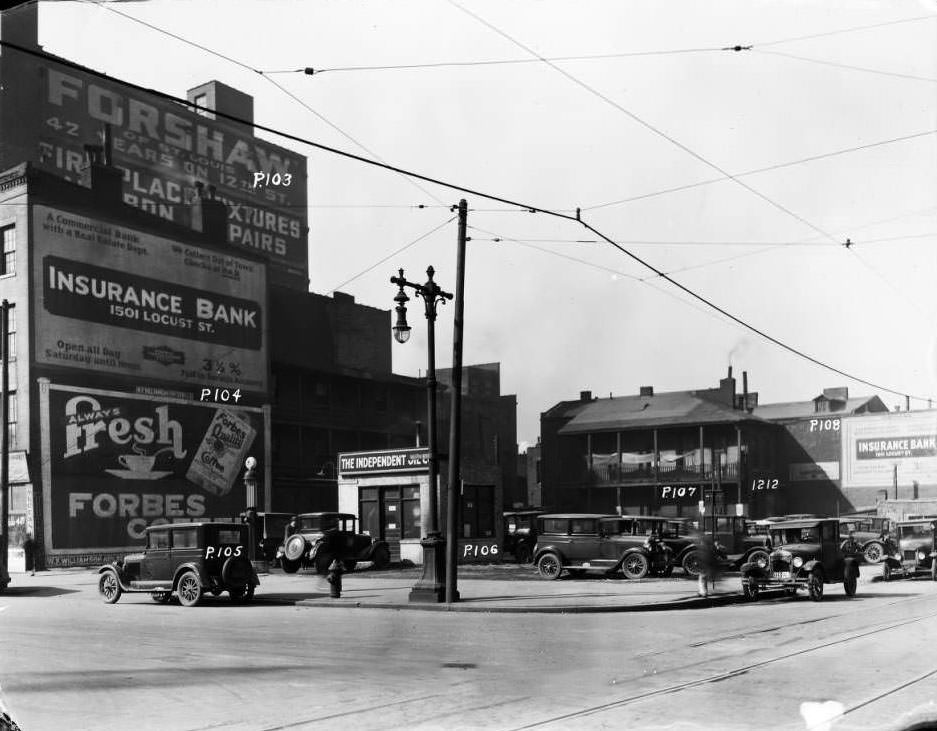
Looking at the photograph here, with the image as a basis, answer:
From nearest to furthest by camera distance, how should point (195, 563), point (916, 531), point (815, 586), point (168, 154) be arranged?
1. point (815, 586)
2. point (195, 563)
3. point (916, 531)
4. point (168, 154)

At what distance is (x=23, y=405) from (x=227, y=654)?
27.8 m

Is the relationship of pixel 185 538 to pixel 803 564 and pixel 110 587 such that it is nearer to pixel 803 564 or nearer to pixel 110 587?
pixel 110 587

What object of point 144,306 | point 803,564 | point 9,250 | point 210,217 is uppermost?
point 210,217

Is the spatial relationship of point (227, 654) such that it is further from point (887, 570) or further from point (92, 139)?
point (92, 139)

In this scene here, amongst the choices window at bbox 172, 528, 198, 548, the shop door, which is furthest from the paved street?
the shop door

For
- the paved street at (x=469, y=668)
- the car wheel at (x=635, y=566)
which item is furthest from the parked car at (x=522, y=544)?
the paved street at (x=469, y=668)

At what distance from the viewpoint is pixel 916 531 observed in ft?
99.7

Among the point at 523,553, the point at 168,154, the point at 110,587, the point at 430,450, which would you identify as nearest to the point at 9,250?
the point at 168,154

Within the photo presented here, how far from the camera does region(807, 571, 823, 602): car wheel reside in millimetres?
20375

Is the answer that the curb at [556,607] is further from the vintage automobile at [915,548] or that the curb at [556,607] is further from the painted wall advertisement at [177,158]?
the painted wall advertisement at [177,158]

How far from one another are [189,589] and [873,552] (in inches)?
1012

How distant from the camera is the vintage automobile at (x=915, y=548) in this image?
29.0 m

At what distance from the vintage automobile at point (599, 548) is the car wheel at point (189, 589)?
9680 mm

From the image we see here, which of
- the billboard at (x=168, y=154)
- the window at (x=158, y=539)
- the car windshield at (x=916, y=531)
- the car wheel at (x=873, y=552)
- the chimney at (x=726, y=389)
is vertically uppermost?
the billboard at (x=168, y=154)
